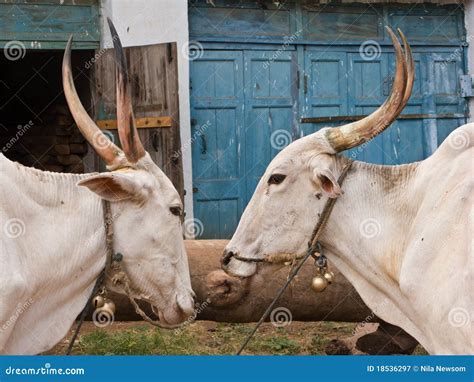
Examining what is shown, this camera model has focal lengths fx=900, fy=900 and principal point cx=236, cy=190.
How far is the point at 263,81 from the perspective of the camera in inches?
365

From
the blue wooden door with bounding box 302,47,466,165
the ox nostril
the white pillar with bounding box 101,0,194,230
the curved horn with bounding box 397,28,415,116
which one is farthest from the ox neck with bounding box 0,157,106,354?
the blue wooden door with bounding box 302,47,466,165

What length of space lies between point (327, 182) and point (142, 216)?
2.99 feet

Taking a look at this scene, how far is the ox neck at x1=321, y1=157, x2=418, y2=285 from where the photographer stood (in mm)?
4340

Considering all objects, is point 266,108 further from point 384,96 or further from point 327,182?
point 327,182

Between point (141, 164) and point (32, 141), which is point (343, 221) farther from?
point (32, 141)

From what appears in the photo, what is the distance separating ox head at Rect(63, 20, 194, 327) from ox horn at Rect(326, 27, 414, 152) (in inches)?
34.6

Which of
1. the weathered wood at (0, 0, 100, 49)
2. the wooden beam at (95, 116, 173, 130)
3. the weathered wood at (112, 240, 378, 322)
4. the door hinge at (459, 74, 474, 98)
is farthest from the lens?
the door hinge at (459, 74, 474, 98)

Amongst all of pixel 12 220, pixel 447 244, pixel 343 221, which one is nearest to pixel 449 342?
pixel 447 244

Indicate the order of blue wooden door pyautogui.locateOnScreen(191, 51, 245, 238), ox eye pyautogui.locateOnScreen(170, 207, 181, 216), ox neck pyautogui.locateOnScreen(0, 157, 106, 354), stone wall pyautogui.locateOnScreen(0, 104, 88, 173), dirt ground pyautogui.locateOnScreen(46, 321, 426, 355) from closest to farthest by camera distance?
1. ox neck pyautogui.locateOnScreen(0, 157, 106, 354)
2. ox eye pyautogui.locateOnScreen(170, 207, 181, 216)
3. dirt ground pyautogui.locateOnScreen(46, 321, 426, 355)
4. blue wooden door pyautogui.locateOnScreen(191, 51, 245, 238)
5. stone wall pyautogui.locateOnScreen(0, 104, 88, 173)

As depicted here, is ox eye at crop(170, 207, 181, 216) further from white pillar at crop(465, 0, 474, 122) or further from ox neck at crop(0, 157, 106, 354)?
white pillar at crop(465, 0, 474, 122)

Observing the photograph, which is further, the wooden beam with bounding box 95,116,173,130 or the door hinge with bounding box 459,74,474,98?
the door hinge with bounding box 459,74,474,98

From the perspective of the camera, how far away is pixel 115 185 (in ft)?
13.8

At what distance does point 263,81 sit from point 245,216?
16.0ft

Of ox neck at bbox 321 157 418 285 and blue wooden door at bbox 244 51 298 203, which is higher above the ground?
blue wooden door at bbox 244 51 298 203
